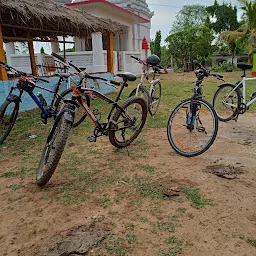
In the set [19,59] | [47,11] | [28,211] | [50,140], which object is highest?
[47,11]

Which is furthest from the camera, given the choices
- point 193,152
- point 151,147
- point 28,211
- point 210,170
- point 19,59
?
point 19,59

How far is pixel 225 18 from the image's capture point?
29.3 m

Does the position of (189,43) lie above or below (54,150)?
above

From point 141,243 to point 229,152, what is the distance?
218 centimetres

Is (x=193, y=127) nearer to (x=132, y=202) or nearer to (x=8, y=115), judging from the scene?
(x=132, y=202)

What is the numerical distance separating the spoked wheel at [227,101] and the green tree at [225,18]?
27324 millimetres

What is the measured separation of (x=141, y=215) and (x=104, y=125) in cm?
140

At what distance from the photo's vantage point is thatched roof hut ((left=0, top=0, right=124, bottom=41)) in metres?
5.82

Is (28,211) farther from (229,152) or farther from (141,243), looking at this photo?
(229,152)

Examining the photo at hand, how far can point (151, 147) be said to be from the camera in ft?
12.8

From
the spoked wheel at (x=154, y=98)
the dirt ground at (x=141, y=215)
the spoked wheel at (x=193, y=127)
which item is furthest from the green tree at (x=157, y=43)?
the dirt ground at (x=141, y=215)

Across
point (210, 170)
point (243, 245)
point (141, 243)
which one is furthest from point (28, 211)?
point (210, 170)

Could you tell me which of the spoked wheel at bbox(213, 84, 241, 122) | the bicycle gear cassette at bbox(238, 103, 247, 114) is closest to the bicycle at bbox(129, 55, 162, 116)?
the spoked wheel at bbox(213, 84, 241, 122)

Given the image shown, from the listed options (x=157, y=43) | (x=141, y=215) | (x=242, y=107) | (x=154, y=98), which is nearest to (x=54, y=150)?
(x=141, y=215)
